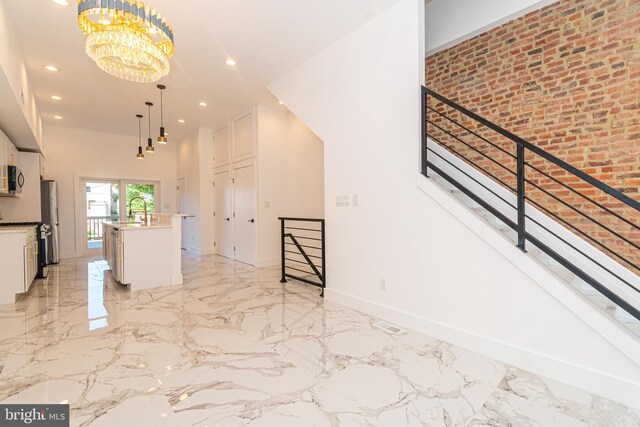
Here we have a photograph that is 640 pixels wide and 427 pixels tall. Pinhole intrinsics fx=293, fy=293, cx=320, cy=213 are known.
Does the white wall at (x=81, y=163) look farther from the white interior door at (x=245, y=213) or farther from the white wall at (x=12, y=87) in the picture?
the white interior door at (x=245, y=213)

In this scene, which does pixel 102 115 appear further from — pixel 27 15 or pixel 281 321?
pixel 281 321

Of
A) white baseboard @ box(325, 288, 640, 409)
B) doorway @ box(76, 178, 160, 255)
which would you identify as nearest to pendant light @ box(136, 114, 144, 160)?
doorway @ box(76, 178, 160, 255)

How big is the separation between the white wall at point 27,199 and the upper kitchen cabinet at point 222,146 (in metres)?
3.44

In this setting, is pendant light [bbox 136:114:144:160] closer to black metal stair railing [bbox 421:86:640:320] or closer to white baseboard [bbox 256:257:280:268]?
white baseboard [bbox 256:257:280:268]

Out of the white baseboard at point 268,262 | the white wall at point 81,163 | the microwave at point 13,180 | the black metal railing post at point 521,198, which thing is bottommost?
the white baseboard at point 268,262

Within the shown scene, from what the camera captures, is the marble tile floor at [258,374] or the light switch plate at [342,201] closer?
the marble tile floor at [258,374]

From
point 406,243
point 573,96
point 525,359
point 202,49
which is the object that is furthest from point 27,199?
point 573,96

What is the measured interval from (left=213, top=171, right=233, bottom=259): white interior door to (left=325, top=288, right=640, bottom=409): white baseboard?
4.53 m

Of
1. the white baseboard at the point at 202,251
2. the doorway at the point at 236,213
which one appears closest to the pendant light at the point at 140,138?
the doorway at the point at 236,213

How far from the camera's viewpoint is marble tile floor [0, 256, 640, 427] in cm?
169

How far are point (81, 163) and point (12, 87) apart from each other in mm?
4933

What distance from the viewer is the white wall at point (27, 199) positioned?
5504mm

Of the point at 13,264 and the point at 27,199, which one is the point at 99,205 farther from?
the point at 13,264

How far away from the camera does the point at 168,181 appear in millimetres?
8570
